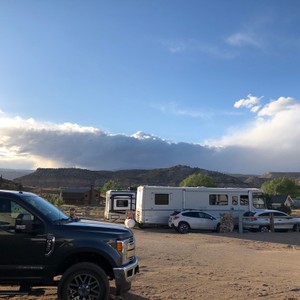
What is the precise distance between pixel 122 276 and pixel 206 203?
21.3 m

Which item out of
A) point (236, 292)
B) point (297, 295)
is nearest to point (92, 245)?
point (236, 292)

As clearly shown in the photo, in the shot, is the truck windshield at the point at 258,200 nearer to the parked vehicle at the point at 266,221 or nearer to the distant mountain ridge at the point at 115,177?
the parked vehicle at the point at 266,221

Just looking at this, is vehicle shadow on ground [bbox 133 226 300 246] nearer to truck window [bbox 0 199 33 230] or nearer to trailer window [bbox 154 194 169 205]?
trailer window [bbox 154 194 169 205]

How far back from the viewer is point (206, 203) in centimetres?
2766

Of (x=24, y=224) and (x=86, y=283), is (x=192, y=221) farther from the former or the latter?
(x=24, y=224)

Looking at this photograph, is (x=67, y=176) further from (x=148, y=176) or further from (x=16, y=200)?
(x=16, y=200)

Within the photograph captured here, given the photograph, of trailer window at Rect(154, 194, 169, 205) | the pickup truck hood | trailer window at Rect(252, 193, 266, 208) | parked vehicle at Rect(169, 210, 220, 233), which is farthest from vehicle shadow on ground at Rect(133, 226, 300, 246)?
the pickup truck hood

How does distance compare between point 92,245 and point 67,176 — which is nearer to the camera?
point 92,245

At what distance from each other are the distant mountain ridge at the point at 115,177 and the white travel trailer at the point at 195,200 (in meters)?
112

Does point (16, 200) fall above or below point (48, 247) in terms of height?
above

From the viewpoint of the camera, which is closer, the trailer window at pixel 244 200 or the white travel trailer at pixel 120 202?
the trailer window at pixel 244 200

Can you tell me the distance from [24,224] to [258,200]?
23.4 m

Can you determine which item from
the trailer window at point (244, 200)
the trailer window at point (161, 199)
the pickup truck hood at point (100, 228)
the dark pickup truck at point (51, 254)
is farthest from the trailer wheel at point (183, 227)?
the dark pickup truck at point (51, 254)

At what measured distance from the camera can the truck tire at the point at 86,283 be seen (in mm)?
6633
